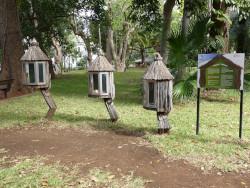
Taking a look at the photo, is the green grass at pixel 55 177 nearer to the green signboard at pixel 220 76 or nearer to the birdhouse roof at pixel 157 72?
the birdhouse roof at pixel 157 72

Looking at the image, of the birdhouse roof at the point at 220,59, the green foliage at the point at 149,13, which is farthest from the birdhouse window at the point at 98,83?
the green foliage at the point at 149,13

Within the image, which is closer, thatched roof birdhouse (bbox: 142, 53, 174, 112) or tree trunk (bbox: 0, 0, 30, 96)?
thatched roof birdhouse (bbox: 142, 53, 174, 112)

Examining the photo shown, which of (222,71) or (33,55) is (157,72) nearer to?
(222,71)

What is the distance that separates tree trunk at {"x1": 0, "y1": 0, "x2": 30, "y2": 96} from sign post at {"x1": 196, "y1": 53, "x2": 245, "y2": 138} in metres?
7.98

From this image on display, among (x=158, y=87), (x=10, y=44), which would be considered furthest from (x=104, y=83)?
(x=10, y=44)

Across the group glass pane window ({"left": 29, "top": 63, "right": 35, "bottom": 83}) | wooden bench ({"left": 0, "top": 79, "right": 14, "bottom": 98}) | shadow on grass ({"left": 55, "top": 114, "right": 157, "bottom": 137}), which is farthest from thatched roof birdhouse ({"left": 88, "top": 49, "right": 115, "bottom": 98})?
wooden bench ({"left": 0, "top": 79, "right": 14, "bottom": 98})

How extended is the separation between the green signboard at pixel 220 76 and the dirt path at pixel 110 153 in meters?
1.75

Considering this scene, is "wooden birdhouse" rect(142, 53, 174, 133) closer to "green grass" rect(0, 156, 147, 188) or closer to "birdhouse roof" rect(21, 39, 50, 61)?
"green grass" rect(0, 156, 147, 188)

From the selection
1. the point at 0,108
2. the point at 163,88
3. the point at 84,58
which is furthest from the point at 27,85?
the point at 84,58

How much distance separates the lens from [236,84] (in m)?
4.55

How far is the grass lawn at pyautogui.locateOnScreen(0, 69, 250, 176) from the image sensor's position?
4.09 m

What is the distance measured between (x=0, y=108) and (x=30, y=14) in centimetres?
905

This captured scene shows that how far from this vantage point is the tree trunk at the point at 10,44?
9.84m

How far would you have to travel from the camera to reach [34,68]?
576 cm
